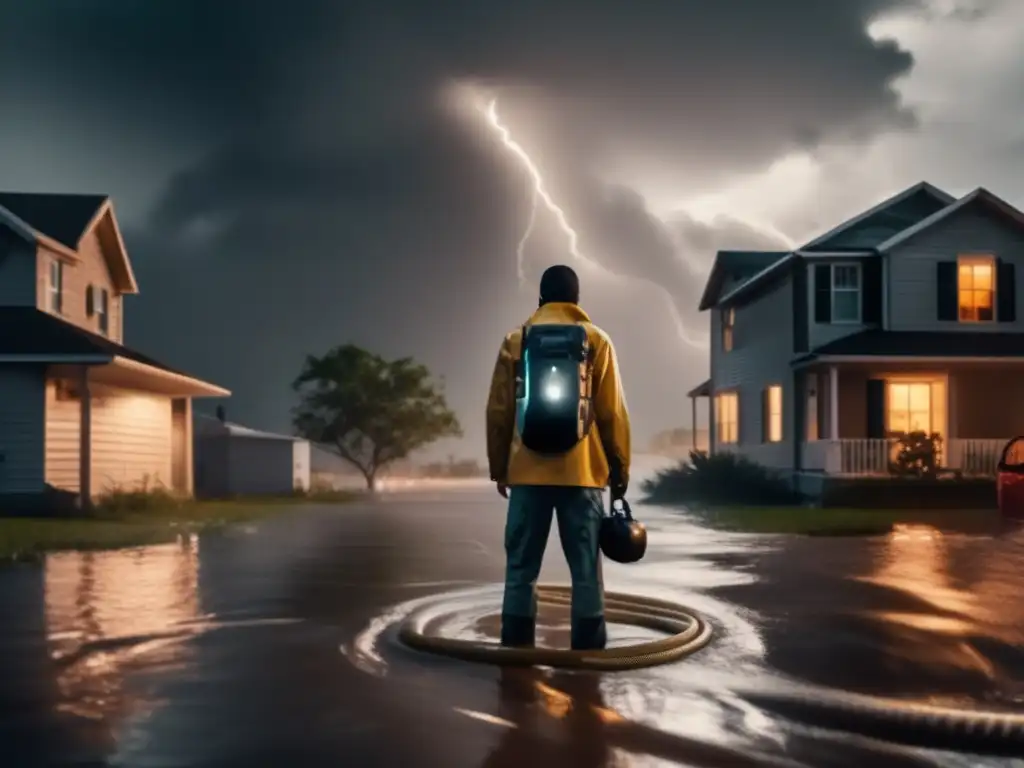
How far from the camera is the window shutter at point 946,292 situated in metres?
28.8

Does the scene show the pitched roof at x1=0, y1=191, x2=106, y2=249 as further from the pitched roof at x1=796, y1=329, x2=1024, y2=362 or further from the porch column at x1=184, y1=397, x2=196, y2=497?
the pitched roof at x1=796, y1=329, x2=1024, y2=362

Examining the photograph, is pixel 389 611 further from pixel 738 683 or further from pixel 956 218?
pixel 956 218

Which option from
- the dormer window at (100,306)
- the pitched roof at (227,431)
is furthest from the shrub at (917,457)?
the pitched roof at (227,431)

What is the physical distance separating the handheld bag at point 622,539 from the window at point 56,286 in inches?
924

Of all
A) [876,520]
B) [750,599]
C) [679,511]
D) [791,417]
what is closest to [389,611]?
[750,599]

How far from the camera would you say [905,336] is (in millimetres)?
28406

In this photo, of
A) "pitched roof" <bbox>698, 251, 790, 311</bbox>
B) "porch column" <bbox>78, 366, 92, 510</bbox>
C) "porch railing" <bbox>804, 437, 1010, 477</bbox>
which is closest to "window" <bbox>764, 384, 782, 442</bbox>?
"porch railing" <bbox>804, 437, 1010, 477</bbox>

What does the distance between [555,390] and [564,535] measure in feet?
2.94

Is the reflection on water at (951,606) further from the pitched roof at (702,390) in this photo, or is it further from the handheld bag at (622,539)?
the pitched roof at (702,390)

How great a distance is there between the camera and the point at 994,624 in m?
8.31

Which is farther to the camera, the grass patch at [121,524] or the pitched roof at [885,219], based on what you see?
the pitched roof at [885,219]

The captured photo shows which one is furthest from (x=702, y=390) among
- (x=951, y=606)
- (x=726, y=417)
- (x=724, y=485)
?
(x=951, y=606)

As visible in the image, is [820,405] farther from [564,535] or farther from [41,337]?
[564,535]

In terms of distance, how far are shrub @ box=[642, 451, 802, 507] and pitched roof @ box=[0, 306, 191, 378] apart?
15348 mm
